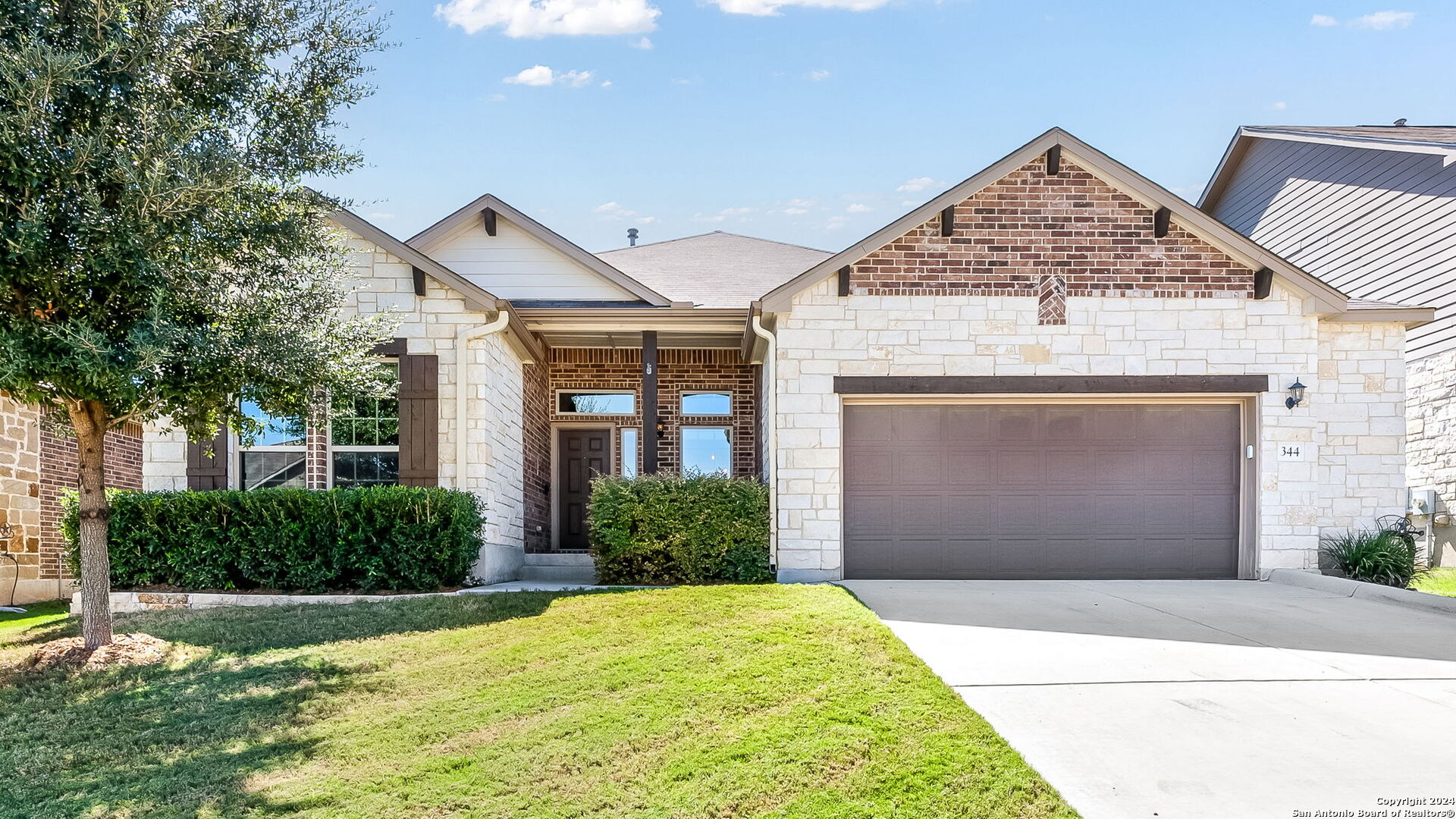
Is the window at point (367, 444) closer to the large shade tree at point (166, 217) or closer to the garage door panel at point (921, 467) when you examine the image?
the large shade tree at point (166, 217)

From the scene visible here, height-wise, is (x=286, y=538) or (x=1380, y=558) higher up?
(x=286, y=538)

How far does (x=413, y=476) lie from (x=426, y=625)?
9.47 feet

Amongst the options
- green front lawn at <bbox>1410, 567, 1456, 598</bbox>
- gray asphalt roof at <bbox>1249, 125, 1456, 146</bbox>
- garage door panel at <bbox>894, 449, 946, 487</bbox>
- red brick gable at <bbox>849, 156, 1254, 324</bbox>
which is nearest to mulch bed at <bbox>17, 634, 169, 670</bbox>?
garage door panel at <bbox>894, 449, 946, 487</bbox>

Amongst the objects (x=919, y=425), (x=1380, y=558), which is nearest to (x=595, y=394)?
(x=919, y=425)

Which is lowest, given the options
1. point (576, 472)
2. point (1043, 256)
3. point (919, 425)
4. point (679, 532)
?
point (679, 532)

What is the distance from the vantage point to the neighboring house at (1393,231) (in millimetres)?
11766

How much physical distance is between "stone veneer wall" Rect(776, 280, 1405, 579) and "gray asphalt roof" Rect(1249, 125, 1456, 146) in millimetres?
4197

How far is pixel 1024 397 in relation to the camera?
33.6 ft

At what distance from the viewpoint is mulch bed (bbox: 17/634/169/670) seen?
6.44 metres

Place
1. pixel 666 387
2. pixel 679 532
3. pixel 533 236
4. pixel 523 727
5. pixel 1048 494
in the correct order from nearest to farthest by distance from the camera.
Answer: pixel 523 727 < pixel 679 532 < pixel 1048 494 < pixel 533 236 < pixel 666 387

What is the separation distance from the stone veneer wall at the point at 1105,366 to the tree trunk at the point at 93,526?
6179 mm

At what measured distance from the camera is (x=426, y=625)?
7.44m

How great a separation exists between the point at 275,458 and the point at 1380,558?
38.5 feet

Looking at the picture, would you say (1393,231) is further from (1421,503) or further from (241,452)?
(241,452)
